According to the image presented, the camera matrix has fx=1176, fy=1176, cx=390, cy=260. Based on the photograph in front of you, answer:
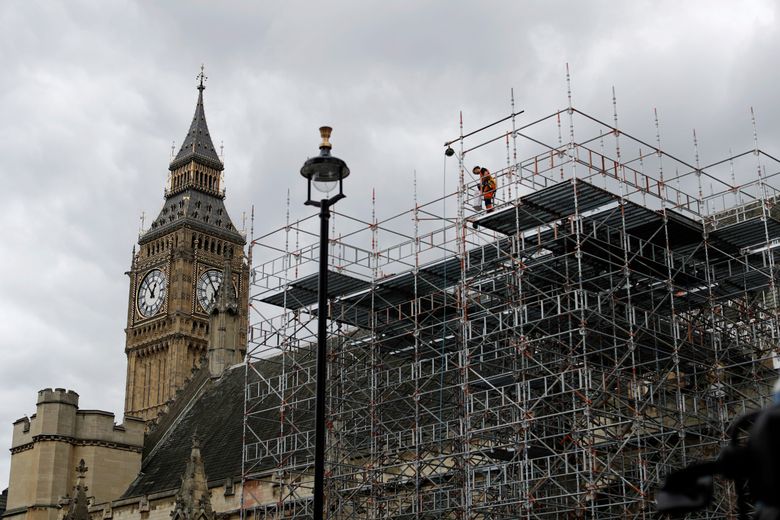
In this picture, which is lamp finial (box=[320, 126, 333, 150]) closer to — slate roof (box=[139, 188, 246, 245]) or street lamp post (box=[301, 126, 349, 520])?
street lamp post (box=[301, 126, 349, 520])

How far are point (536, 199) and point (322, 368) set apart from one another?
14443 mm

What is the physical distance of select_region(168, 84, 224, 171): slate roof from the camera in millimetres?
91375

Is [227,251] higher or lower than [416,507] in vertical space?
higher

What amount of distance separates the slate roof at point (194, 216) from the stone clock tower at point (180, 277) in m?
0.07

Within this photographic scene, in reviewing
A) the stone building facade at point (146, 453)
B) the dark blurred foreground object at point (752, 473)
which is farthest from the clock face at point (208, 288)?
the dark blurred foreground object at point (752, 473)

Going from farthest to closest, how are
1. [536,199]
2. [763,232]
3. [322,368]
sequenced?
[763,232] < [536,199] < [322,368]

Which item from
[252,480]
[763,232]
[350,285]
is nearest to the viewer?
[763,232]

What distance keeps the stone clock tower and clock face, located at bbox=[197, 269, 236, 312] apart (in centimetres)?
4

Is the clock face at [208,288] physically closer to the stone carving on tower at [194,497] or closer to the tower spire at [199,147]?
the tower spire at [199,147]

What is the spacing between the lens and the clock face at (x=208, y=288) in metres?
83.7

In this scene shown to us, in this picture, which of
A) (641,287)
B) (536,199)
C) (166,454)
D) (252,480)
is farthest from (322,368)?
(166,454)

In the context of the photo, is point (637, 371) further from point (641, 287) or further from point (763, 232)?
point (763, 232)

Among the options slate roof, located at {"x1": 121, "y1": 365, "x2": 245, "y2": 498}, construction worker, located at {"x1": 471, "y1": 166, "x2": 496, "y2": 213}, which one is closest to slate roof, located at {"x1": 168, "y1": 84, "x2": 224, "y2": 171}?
slate roof, located at {"x1": 121, "y1": 365, "x2": 245, "y2": 498}

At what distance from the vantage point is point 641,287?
26.9 m
